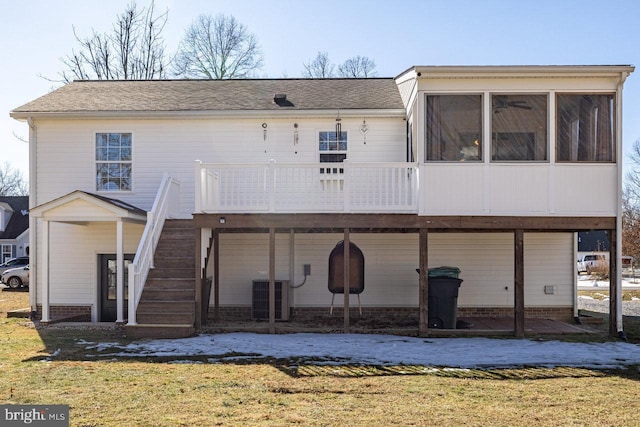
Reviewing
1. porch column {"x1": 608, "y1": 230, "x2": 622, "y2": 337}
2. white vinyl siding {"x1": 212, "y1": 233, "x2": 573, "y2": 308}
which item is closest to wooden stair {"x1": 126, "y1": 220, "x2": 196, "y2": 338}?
white vinyl siding {"x1": 212, "y1": 233, "x2": 573, "y2": 308}

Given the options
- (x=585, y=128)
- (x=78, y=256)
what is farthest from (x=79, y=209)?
(x=585, y=128)

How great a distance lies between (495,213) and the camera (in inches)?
388

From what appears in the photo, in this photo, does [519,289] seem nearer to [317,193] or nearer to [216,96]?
→ [317,193]

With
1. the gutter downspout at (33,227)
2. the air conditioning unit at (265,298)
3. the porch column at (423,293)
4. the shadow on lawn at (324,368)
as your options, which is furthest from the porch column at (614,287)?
the gutter downspout at (33,227)

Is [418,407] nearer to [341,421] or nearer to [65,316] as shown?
[341,421]

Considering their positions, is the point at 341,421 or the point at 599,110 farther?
the point at 599,110

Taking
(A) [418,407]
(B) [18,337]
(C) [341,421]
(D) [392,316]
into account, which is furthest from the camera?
(D) [392,316]

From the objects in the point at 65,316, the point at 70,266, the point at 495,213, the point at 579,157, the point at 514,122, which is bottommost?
the point at 65,316

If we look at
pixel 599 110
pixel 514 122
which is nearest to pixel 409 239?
pixel 514 122

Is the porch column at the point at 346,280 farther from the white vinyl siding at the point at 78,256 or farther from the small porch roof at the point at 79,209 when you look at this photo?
the white vinyl siding at the point at 78,256

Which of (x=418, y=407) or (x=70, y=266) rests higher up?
(x=70, y=266)

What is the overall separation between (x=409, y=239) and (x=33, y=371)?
8.15 m

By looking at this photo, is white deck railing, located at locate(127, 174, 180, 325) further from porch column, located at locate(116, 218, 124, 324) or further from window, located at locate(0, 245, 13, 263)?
window, located at locate(0, 245, 13, 263)

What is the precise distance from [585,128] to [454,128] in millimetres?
2430
